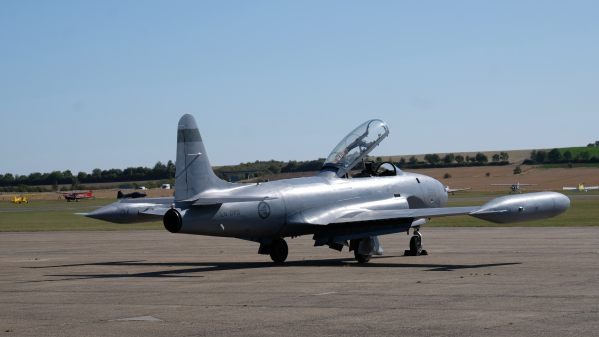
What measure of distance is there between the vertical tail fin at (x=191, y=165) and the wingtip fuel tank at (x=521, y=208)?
689 cm

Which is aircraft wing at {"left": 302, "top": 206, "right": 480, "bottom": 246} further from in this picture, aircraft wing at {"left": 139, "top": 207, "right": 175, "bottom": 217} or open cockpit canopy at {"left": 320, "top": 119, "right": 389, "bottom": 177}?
aircraft wing at {"left": 139, "top": 207, "right": 175, "bottom": 217}

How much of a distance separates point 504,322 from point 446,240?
78.3 feet

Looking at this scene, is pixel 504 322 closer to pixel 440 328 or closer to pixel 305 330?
pixel 440 328

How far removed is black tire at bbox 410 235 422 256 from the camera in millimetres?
30625

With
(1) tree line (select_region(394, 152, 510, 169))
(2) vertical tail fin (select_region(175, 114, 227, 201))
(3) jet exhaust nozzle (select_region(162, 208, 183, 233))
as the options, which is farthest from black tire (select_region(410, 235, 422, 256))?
(1) tree line (select_region(394, 152, 510, 169))

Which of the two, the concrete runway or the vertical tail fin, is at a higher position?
the vertical tail fin

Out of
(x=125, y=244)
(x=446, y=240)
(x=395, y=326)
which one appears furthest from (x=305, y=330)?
(x=125, y=244)

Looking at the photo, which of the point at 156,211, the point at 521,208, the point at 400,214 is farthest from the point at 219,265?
the point at 521,208

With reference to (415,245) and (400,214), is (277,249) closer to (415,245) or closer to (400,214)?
(400,214)

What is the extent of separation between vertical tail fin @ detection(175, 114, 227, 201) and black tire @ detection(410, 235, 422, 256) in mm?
6541

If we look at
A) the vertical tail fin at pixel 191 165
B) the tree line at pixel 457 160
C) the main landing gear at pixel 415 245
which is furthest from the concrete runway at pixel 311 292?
the tree line at pixel 457 160

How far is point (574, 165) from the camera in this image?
153 meters

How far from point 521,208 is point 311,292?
8806 millimetres

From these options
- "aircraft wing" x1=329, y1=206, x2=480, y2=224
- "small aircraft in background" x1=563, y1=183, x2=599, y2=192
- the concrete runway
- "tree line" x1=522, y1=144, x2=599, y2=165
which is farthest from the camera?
"tree line" x1=522, y1=144, x2=599, y2=165
